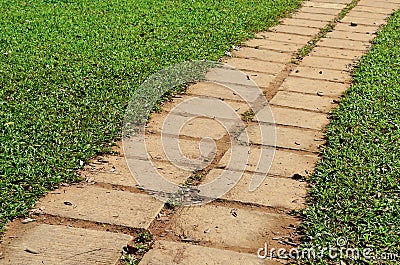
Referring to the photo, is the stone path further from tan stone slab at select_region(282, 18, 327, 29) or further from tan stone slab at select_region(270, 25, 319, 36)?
tan stone slab at select_region(282, 18, 327, 29)

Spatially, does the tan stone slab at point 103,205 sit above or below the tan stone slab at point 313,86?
below

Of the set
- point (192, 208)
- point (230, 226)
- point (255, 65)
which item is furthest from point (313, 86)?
point (230, 226)

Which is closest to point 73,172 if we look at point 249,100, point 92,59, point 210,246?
point 210,246

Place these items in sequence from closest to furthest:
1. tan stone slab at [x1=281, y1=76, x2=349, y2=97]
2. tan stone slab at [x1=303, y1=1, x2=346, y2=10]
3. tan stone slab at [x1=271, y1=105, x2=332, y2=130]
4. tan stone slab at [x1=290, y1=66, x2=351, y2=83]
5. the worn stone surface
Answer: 1. tan stone slab at [x1=271, y1=105, x2=332, y2=130]
2. the worn stone surface
3. tan stone slab at [x1=281, y1=76, x2=349, y2=97]
4. tan stone slab at [x1=290, y1=66, x2=351, y2=83]
5. tan stone slab at [x1=303, y1=1, x2=346, y2=10]

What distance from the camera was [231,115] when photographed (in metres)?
4.73

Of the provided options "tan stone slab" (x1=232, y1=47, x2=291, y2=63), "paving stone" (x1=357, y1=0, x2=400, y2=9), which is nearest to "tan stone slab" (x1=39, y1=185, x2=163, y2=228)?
"tan stone slab" (x1=232, y1=47, x2=291, y2=63)

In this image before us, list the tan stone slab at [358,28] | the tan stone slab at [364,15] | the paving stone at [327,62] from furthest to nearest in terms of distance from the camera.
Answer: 1. the tan stone slab at [364,15]
2. the tan stone slab at [358,28]
3. the paving stone at [327,62]

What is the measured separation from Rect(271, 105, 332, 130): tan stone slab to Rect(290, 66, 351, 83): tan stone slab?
0.92 m

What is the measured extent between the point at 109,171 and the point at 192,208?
609 mm

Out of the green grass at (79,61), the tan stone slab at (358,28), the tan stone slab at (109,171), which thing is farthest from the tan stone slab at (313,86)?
the tan stone slab at (358,28)

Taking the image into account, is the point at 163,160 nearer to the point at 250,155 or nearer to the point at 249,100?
the point at 250,155

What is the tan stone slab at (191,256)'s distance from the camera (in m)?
2.96

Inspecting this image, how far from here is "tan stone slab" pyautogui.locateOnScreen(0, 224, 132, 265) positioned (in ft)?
9.64

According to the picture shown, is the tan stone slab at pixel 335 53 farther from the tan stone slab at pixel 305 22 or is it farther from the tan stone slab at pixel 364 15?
the tan stone slab at pixel 364 15
